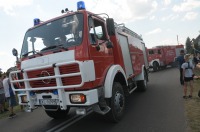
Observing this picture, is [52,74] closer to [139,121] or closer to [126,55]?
[139,121]

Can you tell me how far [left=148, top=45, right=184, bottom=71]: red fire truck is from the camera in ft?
82.5

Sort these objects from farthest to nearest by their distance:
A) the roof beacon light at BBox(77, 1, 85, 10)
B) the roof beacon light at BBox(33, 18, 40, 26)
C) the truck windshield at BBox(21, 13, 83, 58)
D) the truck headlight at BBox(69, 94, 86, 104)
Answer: the roof beacon light at BBox(33, 18, 40, 26) → the roof beacon light at BBox(77, 1, 85, 10) → the truck windshield at BBox(21, 13, 83, 58) → the truck headlight at BBox(69, 94, 86, 104)

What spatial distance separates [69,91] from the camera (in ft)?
16.8

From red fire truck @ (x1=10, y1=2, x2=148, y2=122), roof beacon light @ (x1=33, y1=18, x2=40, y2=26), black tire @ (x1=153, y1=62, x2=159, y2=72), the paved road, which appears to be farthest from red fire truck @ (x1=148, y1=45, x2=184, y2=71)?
roof beacon light @ (x1=33, y1=18, x2=40, y2=26)

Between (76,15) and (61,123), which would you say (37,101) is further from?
(76,15)

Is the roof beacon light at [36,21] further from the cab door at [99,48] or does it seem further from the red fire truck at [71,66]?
the cab door at [99,48]

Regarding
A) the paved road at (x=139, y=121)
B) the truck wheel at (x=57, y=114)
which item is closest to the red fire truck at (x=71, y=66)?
the paved road at (x=139, y=121)

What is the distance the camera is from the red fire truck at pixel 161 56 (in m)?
25.2

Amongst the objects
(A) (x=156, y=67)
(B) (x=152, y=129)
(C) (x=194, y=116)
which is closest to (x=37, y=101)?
(B) (x=152, y=129)

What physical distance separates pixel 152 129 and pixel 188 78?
12.5 feet

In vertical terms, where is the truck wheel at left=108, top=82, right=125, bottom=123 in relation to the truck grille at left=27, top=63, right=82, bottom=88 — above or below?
below

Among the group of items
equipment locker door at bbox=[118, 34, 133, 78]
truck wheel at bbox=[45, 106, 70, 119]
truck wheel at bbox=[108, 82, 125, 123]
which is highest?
equipment locker door at bbox=[118, 34, 133, 78]

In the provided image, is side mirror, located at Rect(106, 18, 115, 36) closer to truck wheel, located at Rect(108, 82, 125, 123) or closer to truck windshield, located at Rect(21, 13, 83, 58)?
truck windshield, located at Rect(21, 13, 83, 58)

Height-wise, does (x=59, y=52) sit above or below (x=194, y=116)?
above
